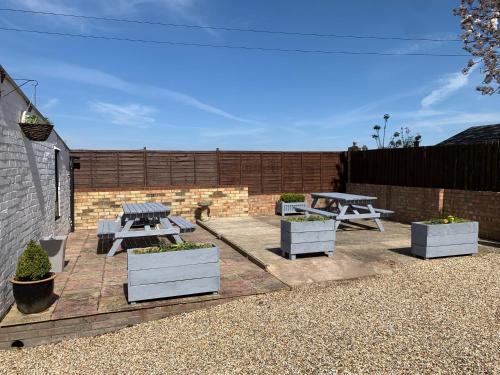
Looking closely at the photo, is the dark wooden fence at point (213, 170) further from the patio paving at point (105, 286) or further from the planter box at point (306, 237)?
the planter box at point (306, 237)

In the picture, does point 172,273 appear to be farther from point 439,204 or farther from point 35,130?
point 439,204

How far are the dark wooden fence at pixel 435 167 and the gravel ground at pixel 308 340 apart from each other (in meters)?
4.93

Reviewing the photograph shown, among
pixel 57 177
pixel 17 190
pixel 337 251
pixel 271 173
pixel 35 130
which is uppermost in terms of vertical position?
pixel 35 130

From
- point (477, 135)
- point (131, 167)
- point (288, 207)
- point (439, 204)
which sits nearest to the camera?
point (439, 204)

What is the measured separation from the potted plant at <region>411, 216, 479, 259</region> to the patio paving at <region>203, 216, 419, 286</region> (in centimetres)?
31

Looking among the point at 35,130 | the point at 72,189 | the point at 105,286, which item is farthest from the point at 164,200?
the point at 35,130

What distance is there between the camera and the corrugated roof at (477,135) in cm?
1248

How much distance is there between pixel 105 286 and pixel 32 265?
49.1 inches

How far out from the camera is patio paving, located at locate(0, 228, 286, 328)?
423cm

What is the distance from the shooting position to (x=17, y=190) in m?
4.78

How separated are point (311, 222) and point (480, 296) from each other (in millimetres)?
2765

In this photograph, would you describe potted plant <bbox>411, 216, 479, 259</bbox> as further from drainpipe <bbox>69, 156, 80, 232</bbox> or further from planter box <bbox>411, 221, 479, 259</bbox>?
drainpipe <bbox>69, 156, 80, 232</bbox>

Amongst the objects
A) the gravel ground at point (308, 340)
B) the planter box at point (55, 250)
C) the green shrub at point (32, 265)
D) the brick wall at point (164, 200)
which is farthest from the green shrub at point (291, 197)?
the green shrub at point (32, 265)

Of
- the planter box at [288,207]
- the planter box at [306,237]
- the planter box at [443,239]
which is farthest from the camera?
the planter box at [288,207]
